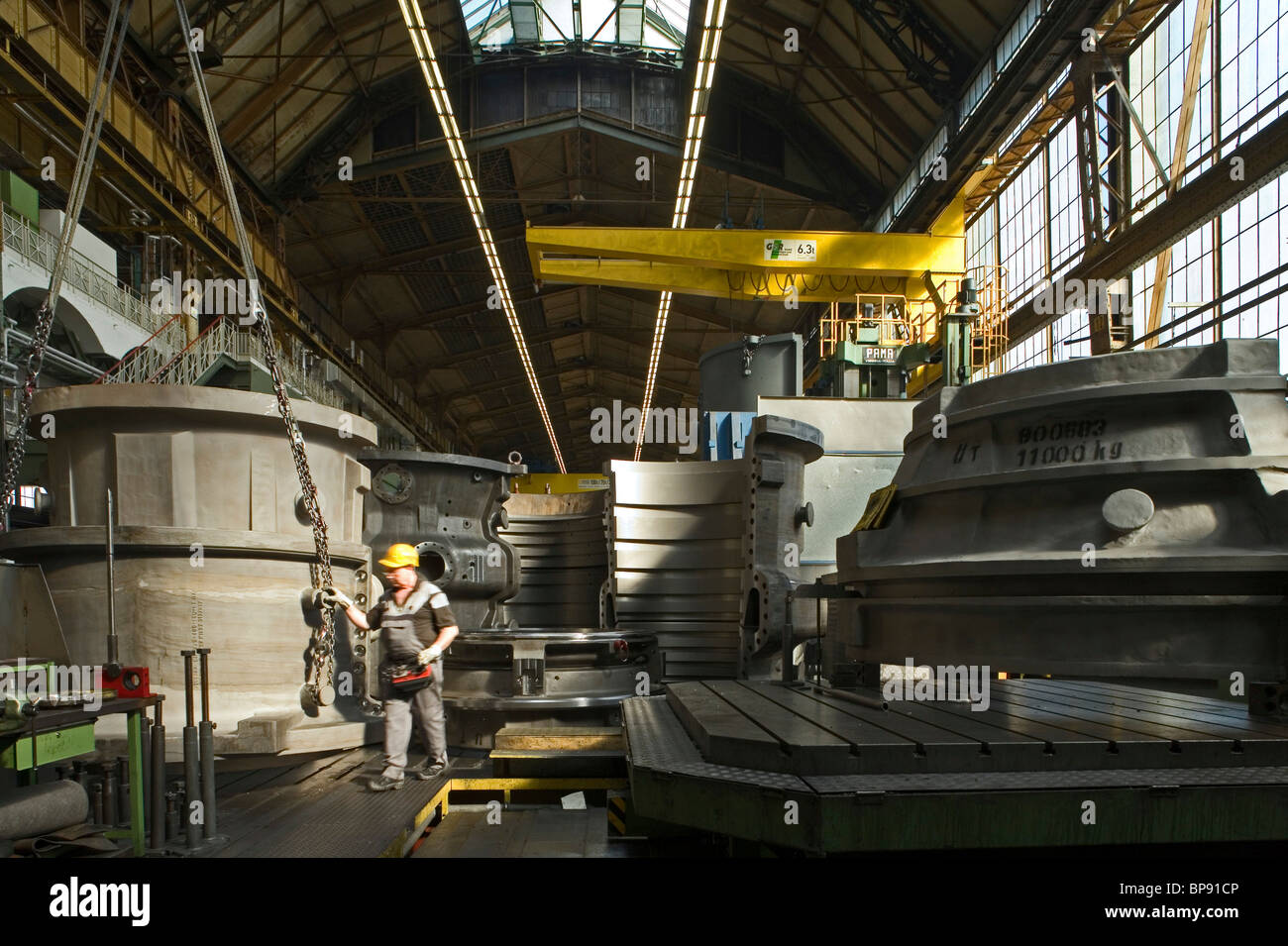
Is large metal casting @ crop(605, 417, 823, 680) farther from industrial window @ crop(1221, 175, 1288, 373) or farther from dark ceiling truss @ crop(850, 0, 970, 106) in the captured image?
dark ceiling truss @ crop(850, 0, 970, 106)

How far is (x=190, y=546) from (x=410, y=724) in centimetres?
174

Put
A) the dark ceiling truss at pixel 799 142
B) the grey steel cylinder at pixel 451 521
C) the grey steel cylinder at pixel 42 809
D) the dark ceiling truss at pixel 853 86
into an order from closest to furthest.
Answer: the grey steel cylinder at pixel 42 809
the grey steel cylinder at pixel 451 521
the dark ceiling truss at pixel 853 86
the dark ceiling truss at pixel 799 142

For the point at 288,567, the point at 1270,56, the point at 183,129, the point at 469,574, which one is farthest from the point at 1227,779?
the point at 183,129

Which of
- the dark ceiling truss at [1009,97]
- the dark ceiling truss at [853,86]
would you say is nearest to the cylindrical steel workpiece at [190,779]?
the dark ceiling truss at [1009,97]

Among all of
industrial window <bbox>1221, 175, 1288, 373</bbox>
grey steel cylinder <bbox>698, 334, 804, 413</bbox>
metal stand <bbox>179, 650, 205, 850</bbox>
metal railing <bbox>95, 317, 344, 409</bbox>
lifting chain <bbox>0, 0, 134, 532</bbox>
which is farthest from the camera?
grey steel cylinder <bbox>698, 334, 804, 413</bbox>

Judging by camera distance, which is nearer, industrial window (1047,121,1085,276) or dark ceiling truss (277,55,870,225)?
industrial window (1047,121,1085,276)

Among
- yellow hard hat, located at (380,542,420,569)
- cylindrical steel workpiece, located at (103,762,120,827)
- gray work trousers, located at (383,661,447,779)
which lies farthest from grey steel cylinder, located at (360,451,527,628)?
cylindrical steel workpiece, located at (103,762,120,827)

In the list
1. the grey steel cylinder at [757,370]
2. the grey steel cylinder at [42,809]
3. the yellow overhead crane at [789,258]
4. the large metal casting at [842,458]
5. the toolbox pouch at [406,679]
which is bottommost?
the grey steel cylinder at [42,809]

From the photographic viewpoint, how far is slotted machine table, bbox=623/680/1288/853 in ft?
7.58

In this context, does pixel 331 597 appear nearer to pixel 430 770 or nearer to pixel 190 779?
pixel 430 770

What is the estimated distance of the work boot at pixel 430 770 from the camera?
17.1ft

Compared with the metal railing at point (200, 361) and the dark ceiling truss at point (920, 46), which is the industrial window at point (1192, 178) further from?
the metal railing at point (200, 361)

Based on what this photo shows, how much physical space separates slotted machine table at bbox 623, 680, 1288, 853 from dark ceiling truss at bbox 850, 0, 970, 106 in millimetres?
14579

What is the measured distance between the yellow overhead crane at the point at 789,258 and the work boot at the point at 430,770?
1075 centimetres
